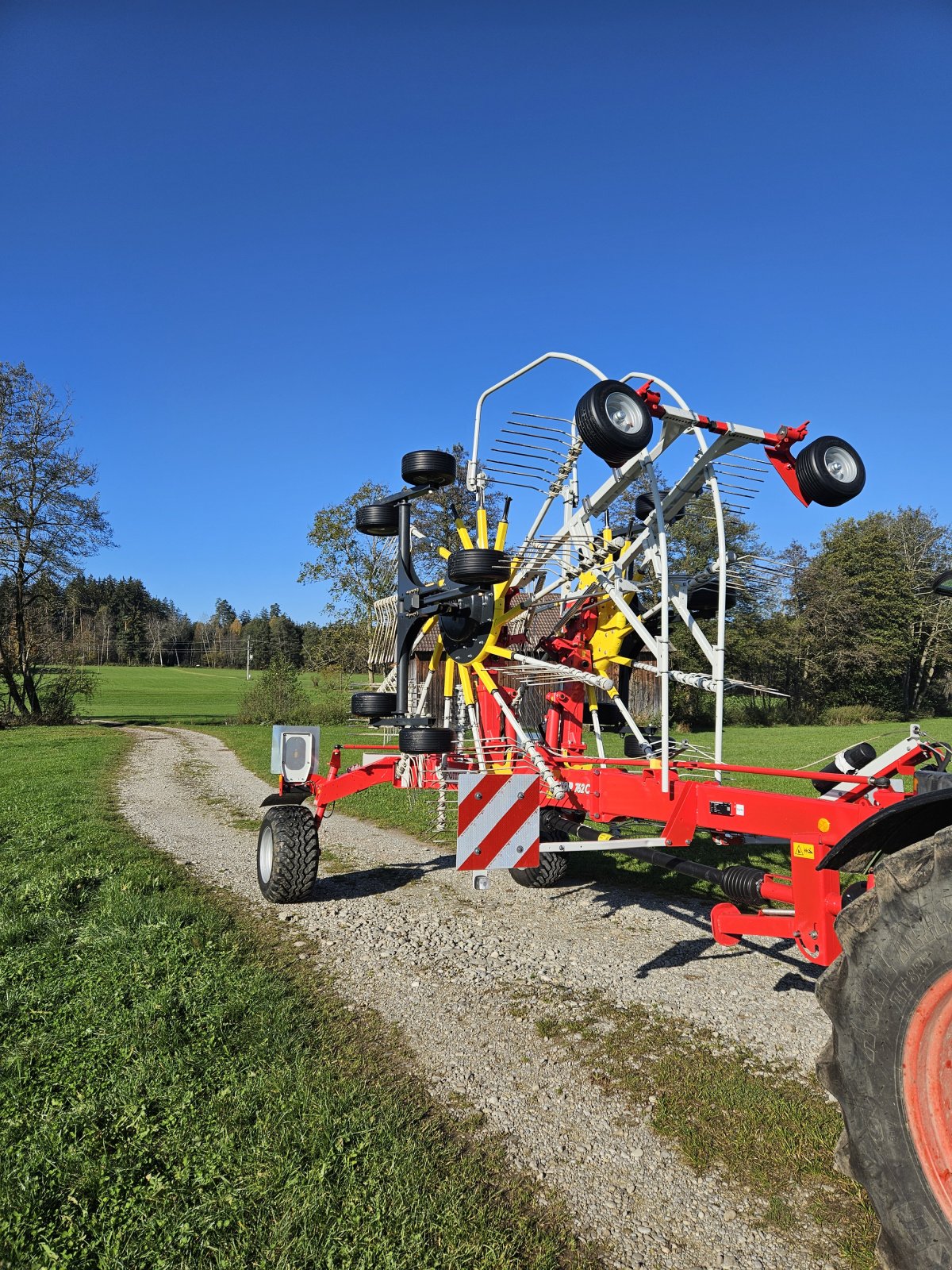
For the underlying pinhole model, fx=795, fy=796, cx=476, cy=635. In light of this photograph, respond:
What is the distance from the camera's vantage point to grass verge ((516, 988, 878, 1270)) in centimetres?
290

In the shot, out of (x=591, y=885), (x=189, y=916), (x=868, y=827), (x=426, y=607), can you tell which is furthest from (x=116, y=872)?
(x=868, y=827)

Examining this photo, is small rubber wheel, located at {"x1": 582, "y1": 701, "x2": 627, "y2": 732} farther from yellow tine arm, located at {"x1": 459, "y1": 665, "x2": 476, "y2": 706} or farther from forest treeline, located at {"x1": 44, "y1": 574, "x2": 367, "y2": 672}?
forest treeline, located at {"x1": 44, "y1": 574, "x2": 367, "y2": 672}

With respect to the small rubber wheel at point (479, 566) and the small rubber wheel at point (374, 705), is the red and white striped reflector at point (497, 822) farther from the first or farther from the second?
the small rubber wheel at point (374, 705)

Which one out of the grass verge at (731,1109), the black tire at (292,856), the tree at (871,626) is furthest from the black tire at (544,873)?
the tree at (871,626)

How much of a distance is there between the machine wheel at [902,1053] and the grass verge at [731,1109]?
562 mm

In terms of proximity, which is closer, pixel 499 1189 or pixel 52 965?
pixel 499 1189

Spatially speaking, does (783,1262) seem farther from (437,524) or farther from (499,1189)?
(437,524)

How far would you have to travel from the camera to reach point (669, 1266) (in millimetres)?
2629

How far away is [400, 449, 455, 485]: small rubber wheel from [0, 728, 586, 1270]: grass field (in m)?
3.93

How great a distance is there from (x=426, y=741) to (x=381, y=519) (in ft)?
8.42

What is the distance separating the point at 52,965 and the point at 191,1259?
3.05m

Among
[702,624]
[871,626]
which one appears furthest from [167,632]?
[702,624]

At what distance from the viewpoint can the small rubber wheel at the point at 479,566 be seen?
5.59m

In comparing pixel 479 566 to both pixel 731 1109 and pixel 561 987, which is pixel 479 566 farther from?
pixel 731 1109
